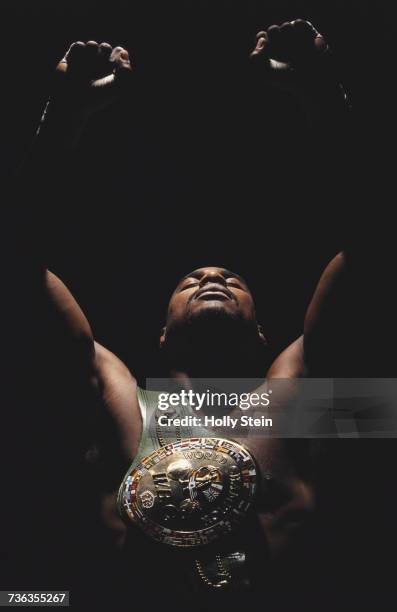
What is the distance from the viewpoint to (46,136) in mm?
1636

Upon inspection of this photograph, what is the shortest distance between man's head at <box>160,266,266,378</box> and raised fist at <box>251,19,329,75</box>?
0.56m

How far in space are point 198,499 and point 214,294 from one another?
53 cm

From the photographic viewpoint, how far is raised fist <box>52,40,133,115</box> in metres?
1.63

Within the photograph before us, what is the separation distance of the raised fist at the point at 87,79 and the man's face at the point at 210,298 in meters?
0.52

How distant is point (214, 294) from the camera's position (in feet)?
6.09

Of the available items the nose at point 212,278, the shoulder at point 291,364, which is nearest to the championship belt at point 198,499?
the shoulder at point 291,364

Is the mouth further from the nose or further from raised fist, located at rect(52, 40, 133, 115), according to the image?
raised fist, located at rect(52, 40, 133, 115)

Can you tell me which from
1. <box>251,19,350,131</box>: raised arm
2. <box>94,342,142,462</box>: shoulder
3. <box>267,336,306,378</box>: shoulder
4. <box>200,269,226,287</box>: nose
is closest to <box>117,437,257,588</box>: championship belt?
<box>94,342,142,462</box>: shoulder

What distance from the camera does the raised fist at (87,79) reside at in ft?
5.34

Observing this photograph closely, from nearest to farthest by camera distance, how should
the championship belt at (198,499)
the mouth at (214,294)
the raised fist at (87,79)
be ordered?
the championship belt at (198,499) < the raised fist at (87,79) < the mouth at (214,294)

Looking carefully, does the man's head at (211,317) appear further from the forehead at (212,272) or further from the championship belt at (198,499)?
the championship belt at (198,499)

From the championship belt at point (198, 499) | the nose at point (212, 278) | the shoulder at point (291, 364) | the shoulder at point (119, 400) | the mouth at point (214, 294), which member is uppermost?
the nose at point (212, 278)

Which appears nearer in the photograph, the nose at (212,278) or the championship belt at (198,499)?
the championship belt at (198,499)

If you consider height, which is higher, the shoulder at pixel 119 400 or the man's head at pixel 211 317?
the man's head at pixel 211 317
